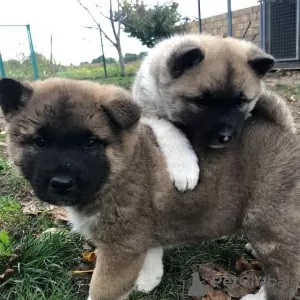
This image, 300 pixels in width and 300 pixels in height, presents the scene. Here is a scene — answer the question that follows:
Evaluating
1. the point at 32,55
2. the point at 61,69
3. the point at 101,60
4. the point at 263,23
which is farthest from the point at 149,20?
the point at 263,23

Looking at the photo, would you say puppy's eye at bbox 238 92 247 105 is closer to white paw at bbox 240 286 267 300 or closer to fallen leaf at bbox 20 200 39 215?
white paw at bbox 240 286 267 300

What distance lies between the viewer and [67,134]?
2.26 metres

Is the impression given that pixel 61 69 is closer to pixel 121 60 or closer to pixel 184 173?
pixel 121 60

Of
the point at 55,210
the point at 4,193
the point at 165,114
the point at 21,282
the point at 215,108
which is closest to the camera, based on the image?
the point at 21,282

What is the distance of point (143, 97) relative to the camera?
11.0 feet

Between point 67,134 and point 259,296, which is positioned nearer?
point 67,134

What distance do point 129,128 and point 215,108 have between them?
67cm

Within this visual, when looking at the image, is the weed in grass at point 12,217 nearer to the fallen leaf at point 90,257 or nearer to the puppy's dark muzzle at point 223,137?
the fallen leaf at point 90,257

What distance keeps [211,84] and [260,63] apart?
20.9 inches

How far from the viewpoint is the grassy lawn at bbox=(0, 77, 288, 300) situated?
2674 millimetres

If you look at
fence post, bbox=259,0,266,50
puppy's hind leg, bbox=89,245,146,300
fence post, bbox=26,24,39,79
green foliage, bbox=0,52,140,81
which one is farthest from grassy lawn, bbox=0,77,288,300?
fence post, bbox=26,24,39,79

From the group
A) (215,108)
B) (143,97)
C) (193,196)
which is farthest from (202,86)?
(193,196)

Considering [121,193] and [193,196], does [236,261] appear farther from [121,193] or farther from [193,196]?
[121,193]

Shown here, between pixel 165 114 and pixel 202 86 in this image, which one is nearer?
pixel 202 86
